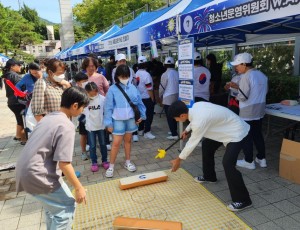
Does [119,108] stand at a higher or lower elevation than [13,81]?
lower

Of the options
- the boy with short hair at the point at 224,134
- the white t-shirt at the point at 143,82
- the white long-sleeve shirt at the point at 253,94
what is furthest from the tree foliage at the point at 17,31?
the boy with short hair at the point at 224,134

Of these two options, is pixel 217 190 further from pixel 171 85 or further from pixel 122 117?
pixel 171 85

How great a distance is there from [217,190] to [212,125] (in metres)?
1.02

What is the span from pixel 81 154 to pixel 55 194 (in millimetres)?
2987

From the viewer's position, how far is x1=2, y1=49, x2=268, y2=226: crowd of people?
64.9 inches

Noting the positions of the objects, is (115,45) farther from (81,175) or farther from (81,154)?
(81,175)

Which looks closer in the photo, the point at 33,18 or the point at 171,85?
the point at 171,85

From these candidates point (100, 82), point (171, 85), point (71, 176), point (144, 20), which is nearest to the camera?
point (71, 176)

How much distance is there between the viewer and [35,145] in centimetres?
160

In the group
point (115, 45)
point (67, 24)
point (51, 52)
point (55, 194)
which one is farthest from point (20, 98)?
point (51, 52)

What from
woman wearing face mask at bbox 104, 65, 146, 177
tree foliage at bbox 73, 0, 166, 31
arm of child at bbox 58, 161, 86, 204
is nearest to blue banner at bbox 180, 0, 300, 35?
woman wearing face mask at bbox 104, 65, 146, 177

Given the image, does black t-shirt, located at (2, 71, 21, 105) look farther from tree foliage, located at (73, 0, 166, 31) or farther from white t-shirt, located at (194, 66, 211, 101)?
tree foliage, located at (73, 0, 166, 31)

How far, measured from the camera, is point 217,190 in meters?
3.12

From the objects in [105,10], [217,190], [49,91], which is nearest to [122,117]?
[49,91]
